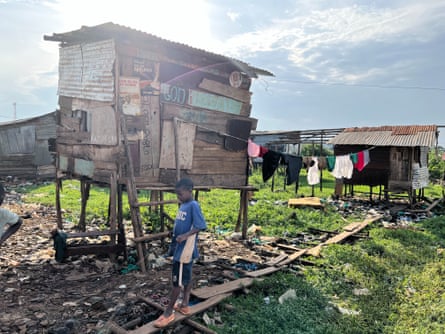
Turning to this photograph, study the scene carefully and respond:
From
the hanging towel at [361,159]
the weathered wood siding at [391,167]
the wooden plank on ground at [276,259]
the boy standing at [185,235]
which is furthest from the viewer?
the weathered wood siding at [391,167]

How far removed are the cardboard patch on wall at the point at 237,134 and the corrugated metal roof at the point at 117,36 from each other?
1.23 meters

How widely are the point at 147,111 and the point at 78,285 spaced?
331 centimetres

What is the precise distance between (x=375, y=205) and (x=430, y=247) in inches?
257

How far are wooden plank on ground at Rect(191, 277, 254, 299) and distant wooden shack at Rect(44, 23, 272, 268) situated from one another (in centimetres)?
175

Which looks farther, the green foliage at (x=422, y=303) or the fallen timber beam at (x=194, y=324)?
the green foliage at (x=422, y=303)

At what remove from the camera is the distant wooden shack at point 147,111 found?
6.38 m

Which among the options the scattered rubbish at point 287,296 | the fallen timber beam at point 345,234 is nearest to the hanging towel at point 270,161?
the fallen timber beam at point 345,234

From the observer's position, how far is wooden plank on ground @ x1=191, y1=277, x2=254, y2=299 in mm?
4939

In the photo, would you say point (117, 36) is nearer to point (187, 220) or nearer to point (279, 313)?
point (187, 220)

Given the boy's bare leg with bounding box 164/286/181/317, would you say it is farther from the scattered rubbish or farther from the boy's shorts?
the scattered rubbish

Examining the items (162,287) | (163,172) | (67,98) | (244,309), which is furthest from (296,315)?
(67,98)

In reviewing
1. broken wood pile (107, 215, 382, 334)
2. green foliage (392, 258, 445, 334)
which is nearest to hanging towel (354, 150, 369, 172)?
broken wood pile (107, 215, 382, 334)

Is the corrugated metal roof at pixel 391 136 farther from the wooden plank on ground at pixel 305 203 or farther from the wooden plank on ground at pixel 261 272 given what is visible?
the wooden plank on ground at pixel 261 272

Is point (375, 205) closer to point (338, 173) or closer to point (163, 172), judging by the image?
point (338, 173)
